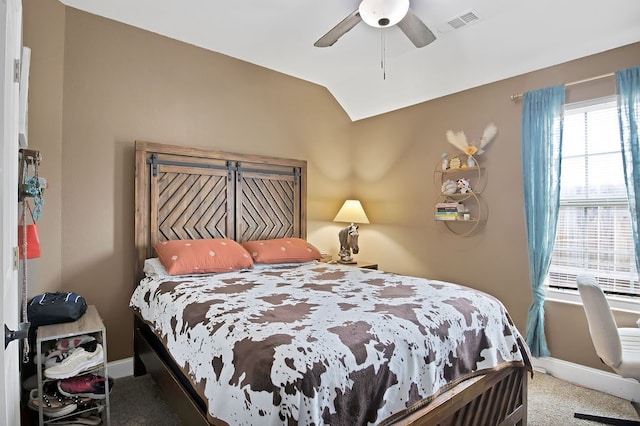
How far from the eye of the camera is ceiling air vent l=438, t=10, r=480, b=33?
9.14 ft

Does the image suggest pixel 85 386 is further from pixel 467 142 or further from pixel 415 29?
pixel 467 142

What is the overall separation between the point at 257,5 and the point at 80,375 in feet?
9.16

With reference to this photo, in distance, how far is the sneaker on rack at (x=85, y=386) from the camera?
210 centimetres

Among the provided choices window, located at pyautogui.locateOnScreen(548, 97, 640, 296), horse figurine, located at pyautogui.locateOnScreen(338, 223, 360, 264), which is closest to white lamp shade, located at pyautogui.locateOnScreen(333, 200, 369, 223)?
horse figurine, located at pyautogui.locateOnScreen(338, 223, 360, 264)

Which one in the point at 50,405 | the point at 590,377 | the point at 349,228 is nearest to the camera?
the point at 50,405

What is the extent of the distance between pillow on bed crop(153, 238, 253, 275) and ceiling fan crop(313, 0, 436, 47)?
1829 mm

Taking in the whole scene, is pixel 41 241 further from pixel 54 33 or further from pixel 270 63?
pixel 270 63

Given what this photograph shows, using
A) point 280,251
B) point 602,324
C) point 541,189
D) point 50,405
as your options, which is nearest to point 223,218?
point 280,251

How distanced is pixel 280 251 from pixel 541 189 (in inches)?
92.4

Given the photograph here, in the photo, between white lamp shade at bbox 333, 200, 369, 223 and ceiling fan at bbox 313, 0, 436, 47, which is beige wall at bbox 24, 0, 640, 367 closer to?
white lamp shade at bbox 333, 200, 369, 223

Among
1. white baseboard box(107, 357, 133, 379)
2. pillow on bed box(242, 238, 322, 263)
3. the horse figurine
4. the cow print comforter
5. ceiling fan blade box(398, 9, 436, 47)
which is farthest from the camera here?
the horse figurine

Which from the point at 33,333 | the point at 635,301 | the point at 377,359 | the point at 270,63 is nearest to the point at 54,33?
the point at 270,63

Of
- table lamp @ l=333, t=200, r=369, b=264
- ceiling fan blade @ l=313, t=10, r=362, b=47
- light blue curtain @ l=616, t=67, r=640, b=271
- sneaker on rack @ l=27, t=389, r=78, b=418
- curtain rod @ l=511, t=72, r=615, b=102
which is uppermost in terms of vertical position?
ceiling fan blade @ l=313, t=10, r=362, b=47

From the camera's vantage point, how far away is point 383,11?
2205 millimetres
